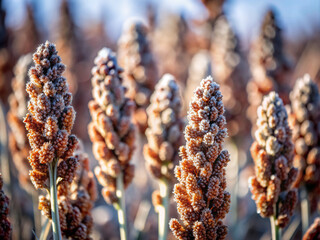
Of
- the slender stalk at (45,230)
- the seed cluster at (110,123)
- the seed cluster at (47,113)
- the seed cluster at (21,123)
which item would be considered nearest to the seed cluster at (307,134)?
the seed cluster at (110,123)

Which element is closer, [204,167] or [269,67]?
[204,167]

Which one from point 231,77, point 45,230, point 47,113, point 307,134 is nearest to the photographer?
point 47,113

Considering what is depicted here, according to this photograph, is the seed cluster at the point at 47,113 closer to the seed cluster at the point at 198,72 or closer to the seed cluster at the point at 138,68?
the seed cluster at the point at 138,68

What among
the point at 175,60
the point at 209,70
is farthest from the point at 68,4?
the point at 209,70

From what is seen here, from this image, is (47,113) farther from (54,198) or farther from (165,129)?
(165,129)

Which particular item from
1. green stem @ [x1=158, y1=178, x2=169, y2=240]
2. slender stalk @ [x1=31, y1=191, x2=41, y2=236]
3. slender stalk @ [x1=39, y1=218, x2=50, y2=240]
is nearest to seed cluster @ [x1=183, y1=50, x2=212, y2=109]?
green stem @ [x1=158, y1=178, x2=169, y2=240]

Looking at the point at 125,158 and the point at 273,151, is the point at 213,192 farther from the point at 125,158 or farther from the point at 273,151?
the point at 125,158

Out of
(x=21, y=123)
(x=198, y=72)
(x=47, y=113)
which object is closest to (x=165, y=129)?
(x=47, y=113)
